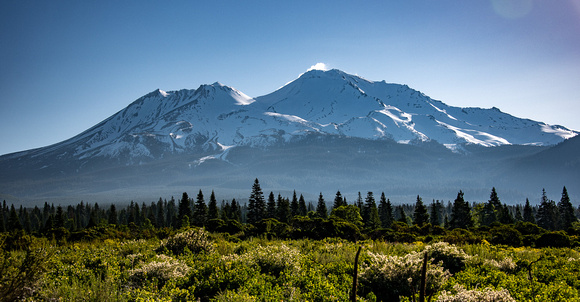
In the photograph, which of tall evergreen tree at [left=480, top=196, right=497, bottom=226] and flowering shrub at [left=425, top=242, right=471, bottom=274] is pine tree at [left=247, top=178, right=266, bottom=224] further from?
flowering shrub at [left=425, top=242, right=471, bottom=274]

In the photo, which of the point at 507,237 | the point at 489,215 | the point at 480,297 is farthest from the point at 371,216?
the point at 480,297

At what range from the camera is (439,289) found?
7.47 metres

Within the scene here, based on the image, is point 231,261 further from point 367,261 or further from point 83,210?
point 83,210

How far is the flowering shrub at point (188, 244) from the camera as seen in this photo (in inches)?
478

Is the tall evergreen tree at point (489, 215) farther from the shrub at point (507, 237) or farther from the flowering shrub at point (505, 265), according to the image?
the flowering shrub at point (505, 265)

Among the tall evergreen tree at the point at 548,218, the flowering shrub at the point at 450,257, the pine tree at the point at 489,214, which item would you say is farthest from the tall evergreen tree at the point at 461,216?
the flowering shrub at the point at 450,257

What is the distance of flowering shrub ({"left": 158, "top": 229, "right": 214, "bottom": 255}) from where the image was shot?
1215 cm

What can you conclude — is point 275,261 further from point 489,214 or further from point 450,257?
point 489,214

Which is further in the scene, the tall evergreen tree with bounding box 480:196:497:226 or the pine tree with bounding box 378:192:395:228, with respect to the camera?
the pine tree with bounding box 378:192:395:228

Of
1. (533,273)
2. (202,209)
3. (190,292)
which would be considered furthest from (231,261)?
(202,209)

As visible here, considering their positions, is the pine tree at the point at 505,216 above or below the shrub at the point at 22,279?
below

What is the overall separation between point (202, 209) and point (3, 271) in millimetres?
50354

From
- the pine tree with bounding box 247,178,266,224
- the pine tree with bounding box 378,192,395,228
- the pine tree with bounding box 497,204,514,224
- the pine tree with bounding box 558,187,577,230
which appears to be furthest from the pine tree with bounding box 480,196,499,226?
the pine tree with bounding box 247,178,266,224

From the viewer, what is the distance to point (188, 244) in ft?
40.1
